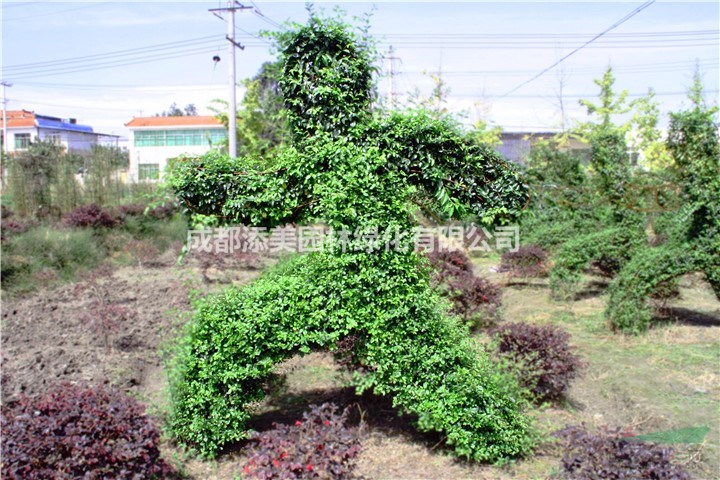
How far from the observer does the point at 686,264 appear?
6871mm

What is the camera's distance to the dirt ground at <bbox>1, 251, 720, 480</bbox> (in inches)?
162

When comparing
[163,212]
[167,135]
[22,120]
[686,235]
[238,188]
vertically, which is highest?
[22,120]

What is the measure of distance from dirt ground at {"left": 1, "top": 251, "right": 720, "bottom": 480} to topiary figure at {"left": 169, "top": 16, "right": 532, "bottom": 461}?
1.10 ft

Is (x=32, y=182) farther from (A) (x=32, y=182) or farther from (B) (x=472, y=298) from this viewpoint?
(B) (x=472, y=298)

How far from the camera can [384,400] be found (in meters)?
5.19

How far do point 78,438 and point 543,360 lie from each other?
141 inches

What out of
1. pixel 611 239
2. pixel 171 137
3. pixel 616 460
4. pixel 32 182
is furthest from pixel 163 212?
pixel 171 137

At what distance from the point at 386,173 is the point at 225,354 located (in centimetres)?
168

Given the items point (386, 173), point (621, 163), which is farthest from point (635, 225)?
point (386, 173)

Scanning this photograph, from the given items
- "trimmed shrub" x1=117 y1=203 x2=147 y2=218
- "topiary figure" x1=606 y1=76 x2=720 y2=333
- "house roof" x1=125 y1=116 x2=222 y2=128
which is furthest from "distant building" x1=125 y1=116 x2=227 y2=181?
"topiary figure" x1=606 y1=76 x2=720 y2=333

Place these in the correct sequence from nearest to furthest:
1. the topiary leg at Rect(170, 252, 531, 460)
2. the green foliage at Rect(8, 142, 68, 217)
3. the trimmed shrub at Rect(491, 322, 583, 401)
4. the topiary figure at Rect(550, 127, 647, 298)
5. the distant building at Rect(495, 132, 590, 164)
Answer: the topiary leg at Rect(170, 252, 531, 460)
the trimmed shrub at Rect(491, 322, 583, 401)
the topiary figure at Rect(550, 127, 647, 298)
the green foliage at Rect(8, 142, 68, 217)
the distant building at Rect(495, 132, 590, 164)

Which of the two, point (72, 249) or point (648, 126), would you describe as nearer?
point (72, 249)

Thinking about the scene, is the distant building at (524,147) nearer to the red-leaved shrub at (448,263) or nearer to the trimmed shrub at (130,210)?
the red-leaved shrub at (448,263)

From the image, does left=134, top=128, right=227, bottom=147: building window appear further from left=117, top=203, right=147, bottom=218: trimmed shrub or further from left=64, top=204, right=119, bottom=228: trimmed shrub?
left=64, top=204, right=119, bottom=228: trimmed shrub
